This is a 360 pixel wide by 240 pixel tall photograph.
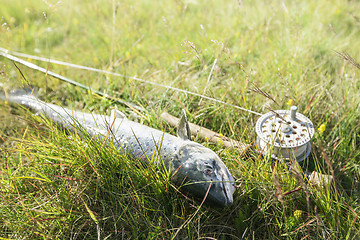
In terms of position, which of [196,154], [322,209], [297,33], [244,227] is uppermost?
[297,33]

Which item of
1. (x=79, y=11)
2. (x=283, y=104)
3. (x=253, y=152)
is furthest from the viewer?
(x=79, y=11)

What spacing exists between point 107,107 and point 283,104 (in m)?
2.14

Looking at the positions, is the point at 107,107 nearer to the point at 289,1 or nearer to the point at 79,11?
the point at 79,11

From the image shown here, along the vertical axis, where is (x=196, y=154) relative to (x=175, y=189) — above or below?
above

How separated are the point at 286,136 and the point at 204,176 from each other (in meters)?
0.96

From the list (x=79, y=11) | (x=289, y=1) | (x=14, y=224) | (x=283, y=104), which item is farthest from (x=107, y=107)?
(x=289, y=1)

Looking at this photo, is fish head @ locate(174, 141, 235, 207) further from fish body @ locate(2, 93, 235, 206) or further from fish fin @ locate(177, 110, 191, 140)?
fish fin @ locate(177, 110, 191, 140)

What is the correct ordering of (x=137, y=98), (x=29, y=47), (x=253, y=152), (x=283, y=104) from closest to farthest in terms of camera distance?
(x=253, y=152)
(x=283, y=104)
(x=137, y=98)
(x=29, y=47)

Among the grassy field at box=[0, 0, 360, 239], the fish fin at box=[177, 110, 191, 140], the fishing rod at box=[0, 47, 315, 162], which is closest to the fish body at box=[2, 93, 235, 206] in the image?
the fish fin at box=[177, 110, 191, 140]

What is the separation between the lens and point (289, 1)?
223 inches

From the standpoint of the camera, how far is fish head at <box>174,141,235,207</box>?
7.53 ft

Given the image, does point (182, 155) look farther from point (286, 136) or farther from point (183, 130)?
point (286, 136)

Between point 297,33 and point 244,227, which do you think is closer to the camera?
point 244,227

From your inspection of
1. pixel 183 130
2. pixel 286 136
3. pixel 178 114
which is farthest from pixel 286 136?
pixel 178 114
